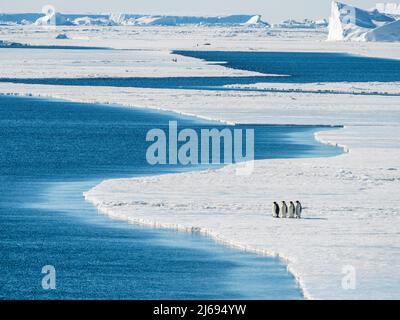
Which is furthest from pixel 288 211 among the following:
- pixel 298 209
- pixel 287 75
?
pixel 287 75

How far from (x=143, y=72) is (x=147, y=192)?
42351 mm

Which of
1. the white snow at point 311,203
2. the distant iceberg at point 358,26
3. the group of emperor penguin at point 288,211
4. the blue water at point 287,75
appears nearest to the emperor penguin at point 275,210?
the group of emperor penguin at point 288,211

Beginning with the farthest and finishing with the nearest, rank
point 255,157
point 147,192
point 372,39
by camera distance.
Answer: point 372,39
point 255,157
point 147,192

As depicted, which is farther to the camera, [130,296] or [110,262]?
[110,262]

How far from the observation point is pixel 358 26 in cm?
13325

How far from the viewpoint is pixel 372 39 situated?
419ft

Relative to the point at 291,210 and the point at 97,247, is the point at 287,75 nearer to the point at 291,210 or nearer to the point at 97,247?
the point at 291,210

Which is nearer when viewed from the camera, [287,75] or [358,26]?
[287,75]
